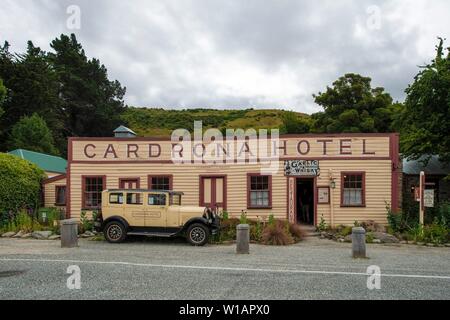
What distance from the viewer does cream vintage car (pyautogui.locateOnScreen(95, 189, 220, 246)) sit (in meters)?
14.2

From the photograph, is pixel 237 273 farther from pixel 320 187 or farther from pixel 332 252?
pixel 320 187

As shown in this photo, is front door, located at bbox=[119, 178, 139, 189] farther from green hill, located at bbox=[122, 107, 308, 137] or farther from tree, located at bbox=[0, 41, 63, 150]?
green hill, located at bbox=[122, 107, 308, 137]

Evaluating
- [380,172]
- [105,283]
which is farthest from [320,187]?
[105,283]

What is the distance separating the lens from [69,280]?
321 inches

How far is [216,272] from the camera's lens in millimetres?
9203

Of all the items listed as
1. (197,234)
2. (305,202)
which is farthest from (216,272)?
(305,202)

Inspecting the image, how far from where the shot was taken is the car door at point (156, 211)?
14.5 metres

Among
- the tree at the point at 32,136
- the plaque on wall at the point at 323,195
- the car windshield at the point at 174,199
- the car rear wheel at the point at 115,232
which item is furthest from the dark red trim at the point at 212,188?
the tree at the point at 32,136

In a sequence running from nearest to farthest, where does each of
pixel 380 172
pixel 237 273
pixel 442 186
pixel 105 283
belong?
pixel 105 283 < pixel 237 273 < pixel 380 172 < pixel 442 186

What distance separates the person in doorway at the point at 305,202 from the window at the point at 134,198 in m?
8.67

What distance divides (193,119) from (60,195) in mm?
63722

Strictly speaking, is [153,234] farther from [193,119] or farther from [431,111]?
[193,119]

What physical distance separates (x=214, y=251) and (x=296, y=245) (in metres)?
3.33

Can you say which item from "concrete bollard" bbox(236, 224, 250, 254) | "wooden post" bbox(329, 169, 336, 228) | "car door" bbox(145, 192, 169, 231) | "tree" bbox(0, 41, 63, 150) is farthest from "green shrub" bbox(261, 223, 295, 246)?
"tree" bbox(0, 41, 63, 150)
